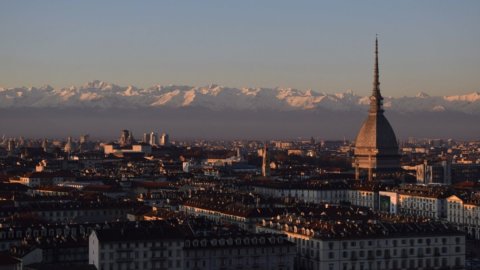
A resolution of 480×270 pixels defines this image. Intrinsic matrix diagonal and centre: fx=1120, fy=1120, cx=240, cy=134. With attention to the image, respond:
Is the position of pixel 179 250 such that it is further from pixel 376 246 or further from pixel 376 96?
pixel 376 96

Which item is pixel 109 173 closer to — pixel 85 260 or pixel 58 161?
pixel 58 161

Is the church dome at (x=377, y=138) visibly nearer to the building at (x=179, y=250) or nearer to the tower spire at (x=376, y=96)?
the tower spire at (x=376, y=96)

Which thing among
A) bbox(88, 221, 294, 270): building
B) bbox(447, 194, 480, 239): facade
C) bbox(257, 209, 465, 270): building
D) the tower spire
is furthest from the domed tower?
bbox(88, 221, 294, 270): building

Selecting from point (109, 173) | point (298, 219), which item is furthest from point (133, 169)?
point (298, 219)

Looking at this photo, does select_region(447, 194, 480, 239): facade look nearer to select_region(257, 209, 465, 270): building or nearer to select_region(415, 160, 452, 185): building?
select_region(257, 209, 465, 270): building

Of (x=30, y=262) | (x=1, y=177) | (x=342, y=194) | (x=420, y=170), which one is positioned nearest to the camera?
(x=30, y=262)

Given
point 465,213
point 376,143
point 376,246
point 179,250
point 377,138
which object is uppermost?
point 377,138

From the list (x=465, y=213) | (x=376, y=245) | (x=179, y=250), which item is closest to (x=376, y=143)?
(x=465, y=213)

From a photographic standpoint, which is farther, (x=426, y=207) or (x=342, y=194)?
(x=342, y=194)
